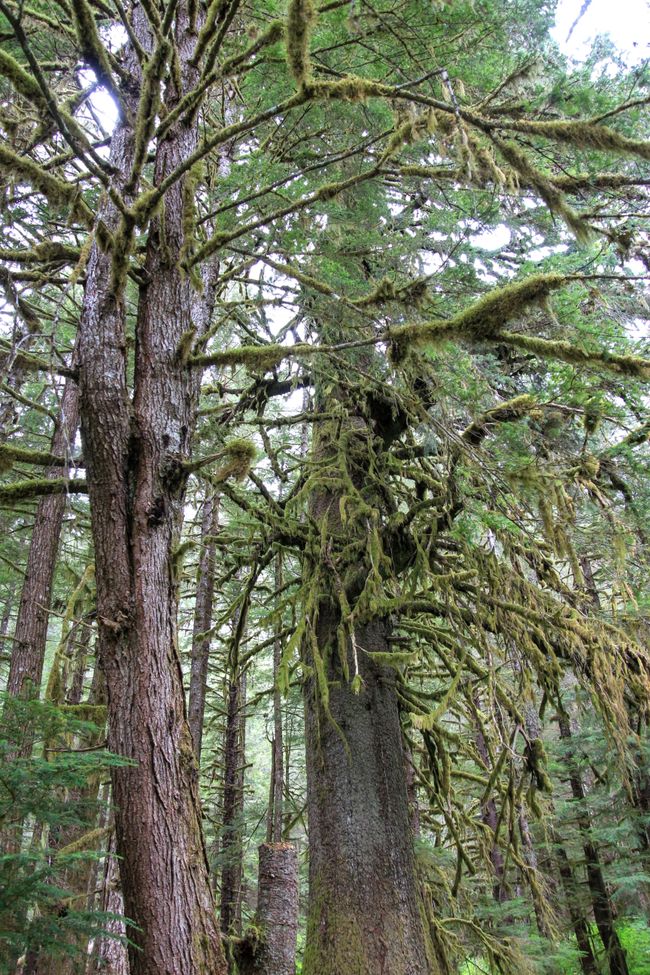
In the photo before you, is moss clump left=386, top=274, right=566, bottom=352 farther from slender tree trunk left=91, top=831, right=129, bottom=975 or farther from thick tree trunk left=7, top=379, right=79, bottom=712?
thick tree trunk left=7, top=379, right=79, bottom=712

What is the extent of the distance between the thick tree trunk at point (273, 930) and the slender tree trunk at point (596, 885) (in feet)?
21.4

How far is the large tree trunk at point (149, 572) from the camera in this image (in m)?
2.79

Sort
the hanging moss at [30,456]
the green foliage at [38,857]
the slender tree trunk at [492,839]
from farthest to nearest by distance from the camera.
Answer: the slender tree trunk at [492,839]
the hanging moss at [30,456]
the green foliage at [38,857]

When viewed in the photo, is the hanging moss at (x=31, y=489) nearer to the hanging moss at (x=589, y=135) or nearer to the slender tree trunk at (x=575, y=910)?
the hanging moss at (x=589, y=135)

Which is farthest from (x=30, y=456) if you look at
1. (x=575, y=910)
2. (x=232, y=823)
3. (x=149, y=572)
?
(x=575, y=910)

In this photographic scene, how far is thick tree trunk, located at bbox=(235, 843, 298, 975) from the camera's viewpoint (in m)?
3.86

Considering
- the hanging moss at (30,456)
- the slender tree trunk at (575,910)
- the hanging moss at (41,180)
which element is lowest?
the slender tree trunk at (575,910)

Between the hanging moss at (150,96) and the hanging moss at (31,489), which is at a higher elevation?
the hanging moss at (150,96)

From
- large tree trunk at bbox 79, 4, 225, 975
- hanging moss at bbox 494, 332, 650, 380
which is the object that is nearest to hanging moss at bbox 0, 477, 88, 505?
large tree trunk at bbox 79, 4, 225, 975

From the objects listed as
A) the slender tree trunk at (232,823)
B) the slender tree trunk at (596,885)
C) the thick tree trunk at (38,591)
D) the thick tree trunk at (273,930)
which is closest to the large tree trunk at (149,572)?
the thick tree trunk at (273,930)

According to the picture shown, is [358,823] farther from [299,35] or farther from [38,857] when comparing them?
[299,35]

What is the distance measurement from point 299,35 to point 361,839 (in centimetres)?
454

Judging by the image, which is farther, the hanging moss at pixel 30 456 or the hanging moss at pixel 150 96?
the hanging moss at pixel 30 456

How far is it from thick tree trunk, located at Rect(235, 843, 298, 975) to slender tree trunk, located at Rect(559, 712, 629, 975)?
6530 mm
